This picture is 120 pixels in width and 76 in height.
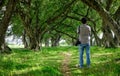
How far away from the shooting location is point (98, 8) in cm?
1723

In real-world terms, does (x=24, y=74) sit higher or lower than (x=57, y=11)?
lower

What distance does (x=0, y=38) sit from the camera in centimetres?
1830

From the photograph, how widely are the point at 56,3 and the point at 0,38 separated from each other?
20.5 m

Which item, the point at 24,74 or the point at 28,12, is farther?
the point at 28,12

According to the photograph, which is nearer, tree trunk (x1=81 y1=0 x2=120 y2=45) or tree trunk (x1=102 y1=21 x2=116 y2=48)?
tree trunk (x1=81 y1=0 x2=120 y2=45)

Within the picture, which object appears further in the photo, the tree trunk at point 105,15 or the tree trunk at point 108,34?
the tree trunk at point 108,34

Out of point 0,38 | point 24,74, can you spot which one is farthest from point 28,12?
point 24,74

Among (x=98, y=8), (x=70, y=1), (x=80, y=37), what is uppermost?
(x=70, y=1)

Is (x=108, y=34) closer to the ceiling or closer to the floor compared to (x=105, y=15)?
closer to the floor

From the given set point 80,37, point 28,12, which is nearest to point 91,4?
point 80,37

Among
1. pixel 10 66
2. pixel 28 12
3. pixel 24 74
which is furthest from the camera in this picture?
pixel 28 12

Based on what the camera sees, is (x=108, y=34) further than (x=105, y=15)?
Yes

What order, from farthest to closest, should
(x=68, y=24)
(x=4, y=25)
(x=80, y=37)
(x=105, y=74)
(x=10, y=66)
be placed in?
(x=68, y=24) < (x=4, y=25) < (x=80, y=37) < (x=10, y=66) < (x=105, y=74)

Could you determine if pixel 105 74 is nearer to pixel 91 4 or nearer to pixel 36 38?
pixel 91 4
